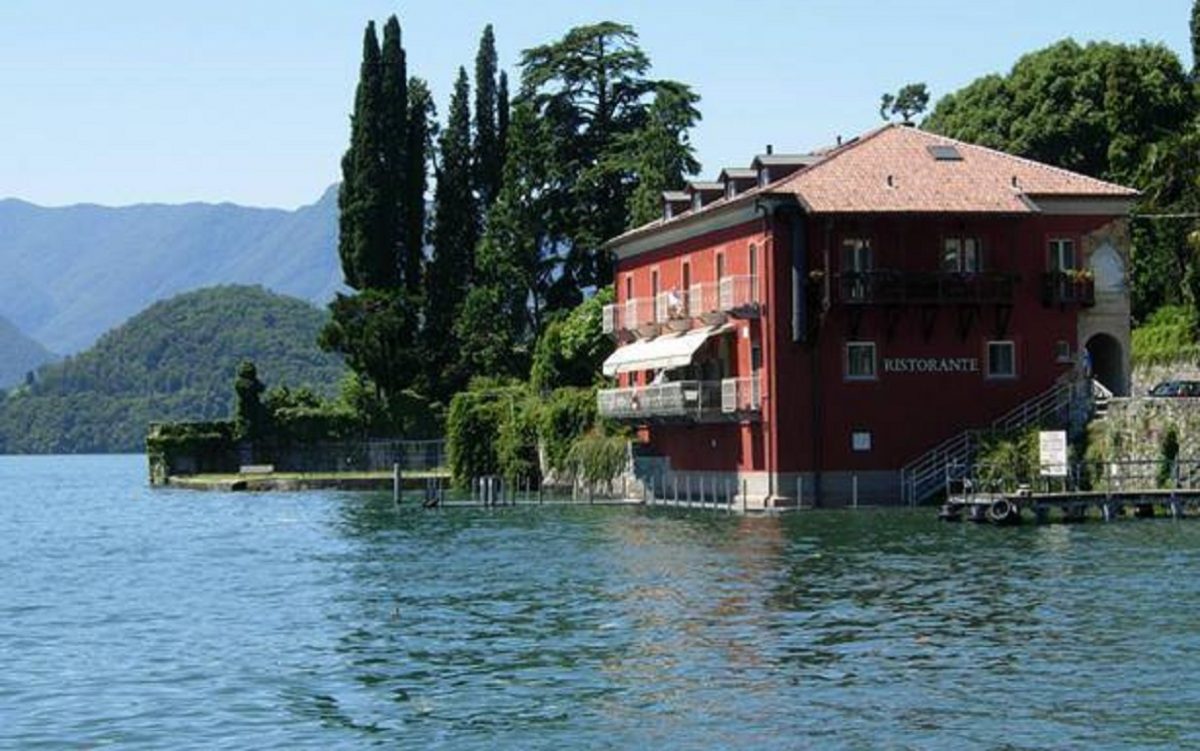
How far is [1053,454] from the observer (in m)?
60.3

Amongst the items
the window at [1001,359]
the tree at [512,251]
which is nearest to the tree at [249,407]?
the tree at [512,251]

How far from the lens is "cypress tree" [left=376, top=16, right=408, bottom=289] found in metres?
110

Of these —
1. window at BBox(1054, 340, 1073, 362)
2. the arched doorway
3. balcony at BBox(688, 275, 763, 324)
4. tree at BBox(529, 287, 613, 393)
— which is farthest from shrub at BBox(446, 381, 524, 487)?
window at BBox(1054, 340, 1073, 362)

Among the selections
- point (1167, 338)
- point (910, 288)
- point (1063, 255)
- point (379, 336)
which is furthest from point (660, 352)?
point (379, 336)

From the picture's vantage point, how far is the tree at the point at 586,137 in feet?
347

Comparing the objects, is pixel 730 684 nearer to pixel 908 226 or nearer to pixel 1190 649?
pixel 1190 649

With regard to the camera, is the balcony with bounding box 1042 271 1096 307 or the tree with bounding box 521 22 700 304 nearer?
the balcony with bounding box 1042 271 1096 307

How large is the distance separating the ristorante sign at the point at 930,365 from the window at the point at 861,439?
6.95ft

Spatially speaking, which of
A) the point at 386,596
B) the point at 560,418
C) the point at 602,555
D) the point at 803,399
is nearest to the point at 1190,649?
the point at 386,596

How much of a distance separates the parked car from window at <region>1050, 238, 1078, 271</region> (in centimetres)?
472

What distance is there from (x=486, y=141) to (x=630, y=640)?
8185cm

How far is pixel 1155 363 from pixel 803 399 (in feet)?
55.4

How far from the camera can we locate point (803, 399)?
2591 inches

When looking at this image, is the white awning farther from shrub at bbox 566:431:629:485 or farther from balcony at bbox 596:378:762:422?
shrub at bbox 566:431:629:485
